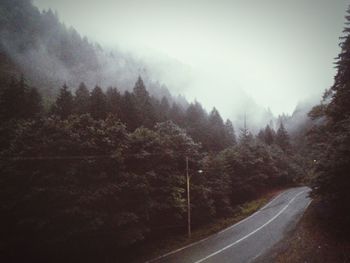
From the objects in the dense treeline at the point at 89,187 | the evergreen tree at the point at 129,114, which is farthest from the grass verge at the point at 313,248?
the evergreen tree at the point at 129,114

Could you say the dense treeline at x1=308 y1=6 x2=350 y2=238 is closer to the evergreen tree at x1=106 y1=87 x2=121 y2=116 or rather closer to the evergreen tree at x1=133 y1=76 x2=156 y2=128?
the evergreen tree at x1=106 y1=87 x2=121 y2=116

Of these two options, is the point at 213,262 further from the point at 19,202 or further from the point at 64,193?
the point at 19,202

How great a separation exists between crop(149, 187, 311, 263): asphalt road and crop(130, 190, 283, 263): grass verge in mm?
817

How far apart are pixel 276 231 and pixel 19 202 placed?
20.0 meters

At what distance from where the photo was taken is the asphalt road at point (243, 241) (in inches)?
718

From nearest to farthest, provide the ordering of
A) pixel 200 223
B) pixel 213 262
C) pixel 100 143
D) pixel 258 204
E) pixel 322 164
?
pixel 322 164 → pixel 213 262 → pixel 100 143 → pixel 200 223 → pixel 258 204

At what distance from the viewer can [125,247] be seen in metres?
20.4

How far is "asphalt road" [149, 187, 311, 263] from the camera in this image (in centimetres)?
1823

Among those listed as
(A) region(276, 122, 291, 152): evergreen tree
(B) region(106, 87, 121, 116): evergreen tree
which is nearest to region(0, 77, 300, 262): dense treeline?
(B) region(106, 87, 121, 116): evergreen tree

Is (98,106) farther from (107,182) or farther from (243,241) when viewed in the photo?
(243,241)

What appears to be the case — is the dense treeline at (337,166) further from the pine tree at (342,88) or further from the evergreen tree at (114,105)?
the evergreen tree at (114,105)

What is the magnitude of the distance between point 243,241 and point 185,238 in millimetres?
5469

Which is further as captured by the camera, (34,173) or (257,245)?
(257,245)

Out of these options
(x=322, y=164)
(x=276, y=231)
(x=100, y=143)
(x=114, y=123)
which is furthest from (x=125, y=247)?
(x=322, y=164)
